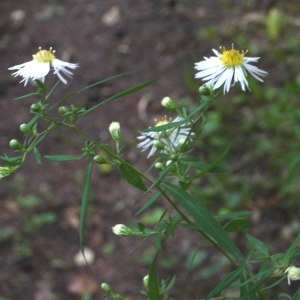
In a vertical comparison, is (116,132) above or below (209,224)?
above

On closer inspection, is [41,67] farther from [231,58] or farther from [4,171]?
[231,58]

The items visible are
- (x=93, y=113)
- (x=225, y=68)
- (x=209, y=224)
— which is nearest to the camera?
(x=209, y=224)

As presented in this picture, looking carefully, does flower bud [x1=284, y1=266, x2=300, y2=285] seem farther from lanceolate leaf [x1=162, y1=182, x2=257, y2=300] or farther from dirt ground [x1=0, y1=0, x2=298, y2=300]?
dirt ground [x1=0, y1=0, x2=298, y2=300]

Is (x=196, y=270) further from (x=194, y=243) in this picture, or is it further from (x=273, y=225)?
(x=273, y=225)

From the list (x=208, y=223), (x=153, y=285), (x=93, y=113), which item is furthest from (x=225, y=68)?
(x=93, y=113)

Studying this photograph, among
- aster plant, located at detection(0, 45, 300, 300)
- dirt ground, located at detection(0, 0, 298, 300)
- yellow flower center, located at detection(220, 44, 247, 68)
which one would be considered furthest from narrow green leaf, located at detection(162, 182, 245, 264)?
dirt ground, located at detection(0, 0, 298, 300)

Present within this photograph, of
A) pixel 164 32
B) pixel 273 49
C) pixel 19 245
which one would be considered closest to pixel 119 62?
pixel 164 32
